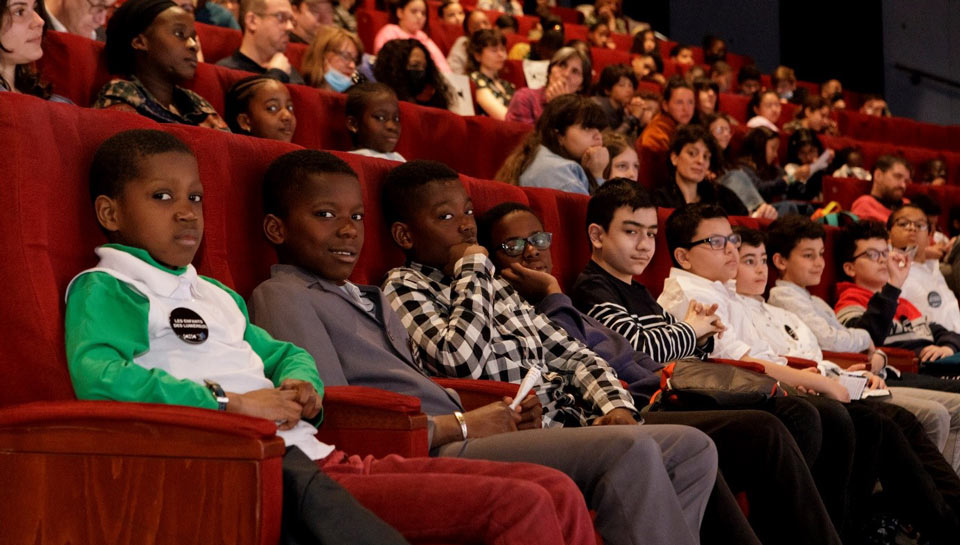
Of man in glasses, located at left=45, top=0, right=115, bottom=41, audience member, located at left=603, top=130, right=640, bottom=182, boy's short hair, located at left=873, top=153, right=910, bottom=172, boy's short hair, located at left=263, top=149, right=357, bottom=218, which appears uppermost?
man in glasses, located at left=45, top=0, right=115, bottom=41

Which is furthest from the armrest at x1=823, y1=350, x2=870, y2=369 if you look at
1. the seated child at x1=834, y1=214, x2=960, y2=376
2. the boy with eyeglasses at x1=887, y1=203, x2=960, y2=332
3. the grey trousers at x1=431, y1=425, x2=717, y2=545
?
the grey trousers at x1=431, y1=425, x2=717, y2=545

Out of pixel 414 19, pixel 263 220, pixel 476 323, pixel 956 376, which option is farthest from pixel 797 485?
pixel 414 19

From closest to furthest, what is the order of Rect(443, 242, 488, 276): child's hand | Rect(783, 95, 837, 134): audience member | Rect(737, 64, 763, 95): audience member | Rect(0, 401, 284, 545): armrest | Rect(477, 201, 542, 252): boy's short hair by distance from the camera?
Rect(0, 401, 284, 545): armrest < Rect(443, 242, 488, 276): child's hand < Rect(477, 201, 542, 252): boy's short hair < Rect(783, 95, 837, 134): audience member < Rect(737, 64, 763, 95): audience member

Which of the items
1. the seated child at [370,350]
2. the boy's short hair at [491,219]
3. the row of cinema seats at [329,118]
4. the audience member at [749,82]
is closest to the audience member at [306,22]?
the row of cinema seats at [329,118]

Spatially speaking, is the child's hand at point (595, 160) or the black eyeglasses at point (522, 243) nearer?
the black eyeglasses at point (522, 243)

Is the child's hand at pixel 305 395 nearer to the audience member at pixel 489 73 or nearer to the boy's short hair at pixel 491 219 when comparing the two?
the boy's short hair at pixel 491 219

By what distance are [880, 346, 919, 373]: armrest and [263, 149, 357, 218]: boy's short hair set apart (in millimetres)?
1892

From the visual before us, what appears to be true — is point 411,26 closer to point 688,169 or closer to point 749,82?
point 688,169

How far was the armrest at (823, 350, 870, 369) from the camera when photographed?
2.76m

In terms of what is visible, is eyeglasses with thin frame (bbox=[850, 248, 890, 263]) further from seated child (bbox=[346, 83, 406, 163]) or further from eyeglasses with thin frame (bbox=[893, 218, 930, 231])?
seated child (bbox=[346, 83, 406, 163])

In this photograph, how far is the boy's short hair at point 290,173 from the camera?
1.65 meters

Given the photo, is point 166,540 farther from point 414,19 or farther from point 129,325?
point 414,19

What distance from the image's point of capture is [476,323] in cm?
172

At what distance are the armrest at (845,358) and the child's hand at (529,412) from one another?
1.37m
